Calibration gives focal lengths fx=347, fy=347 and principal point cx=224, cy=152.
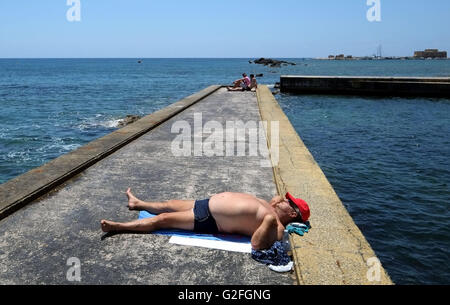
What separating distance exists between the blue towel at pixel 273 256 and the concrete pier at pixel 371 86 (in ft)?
89.4

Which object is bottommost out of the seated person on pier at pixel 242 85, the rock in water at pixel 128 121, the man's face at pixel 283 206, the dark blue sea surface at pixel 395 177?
the dark blue sea surface at pixel 395 177

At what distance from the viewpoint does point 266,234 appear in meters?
3.20

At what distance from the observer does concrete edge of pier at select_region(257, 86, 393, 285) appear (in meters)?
2.94

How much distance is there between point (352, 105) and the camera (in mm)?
22859

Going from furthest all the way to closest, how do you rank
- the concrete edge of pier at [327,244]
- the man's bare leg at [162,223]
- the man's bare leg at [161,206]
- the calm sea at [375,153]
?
the calm sea at [375,153], the man's bare leg at [161,206], the man's bare leg at [162,223], the concrete edge of pier at [327,244]

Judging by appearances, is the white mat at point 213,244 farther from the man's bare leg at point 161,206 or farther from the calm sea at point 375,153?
the calm sea at point 375,153

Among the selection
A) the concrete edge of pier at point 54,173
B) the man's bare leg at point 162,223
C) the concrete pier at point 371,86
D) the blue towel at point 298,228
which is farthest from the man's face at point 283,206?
the concrete pier at point 371,86

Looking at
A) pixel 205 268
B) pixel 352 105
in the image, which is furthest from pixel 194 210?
pixel 352 105

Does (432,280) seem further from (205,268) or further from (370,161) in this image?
(370,161)

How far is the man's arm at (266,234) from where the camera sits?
10.5ft

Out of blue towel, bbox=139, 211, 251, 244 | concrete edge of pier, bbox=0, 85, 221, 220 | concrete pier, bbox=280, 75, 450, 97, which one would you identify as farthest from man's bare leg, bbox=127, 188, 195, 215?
concrete pier, bbox=280, 75, 450, 97

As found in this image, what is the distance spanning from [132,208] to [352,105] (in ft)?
69.7

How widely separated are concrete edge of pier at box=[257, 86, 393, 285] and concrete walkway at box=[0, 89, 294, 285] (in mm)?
231

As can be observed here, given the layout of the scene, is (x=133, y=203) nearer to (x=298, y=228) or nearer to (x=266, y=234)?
(x=266, y=234)
